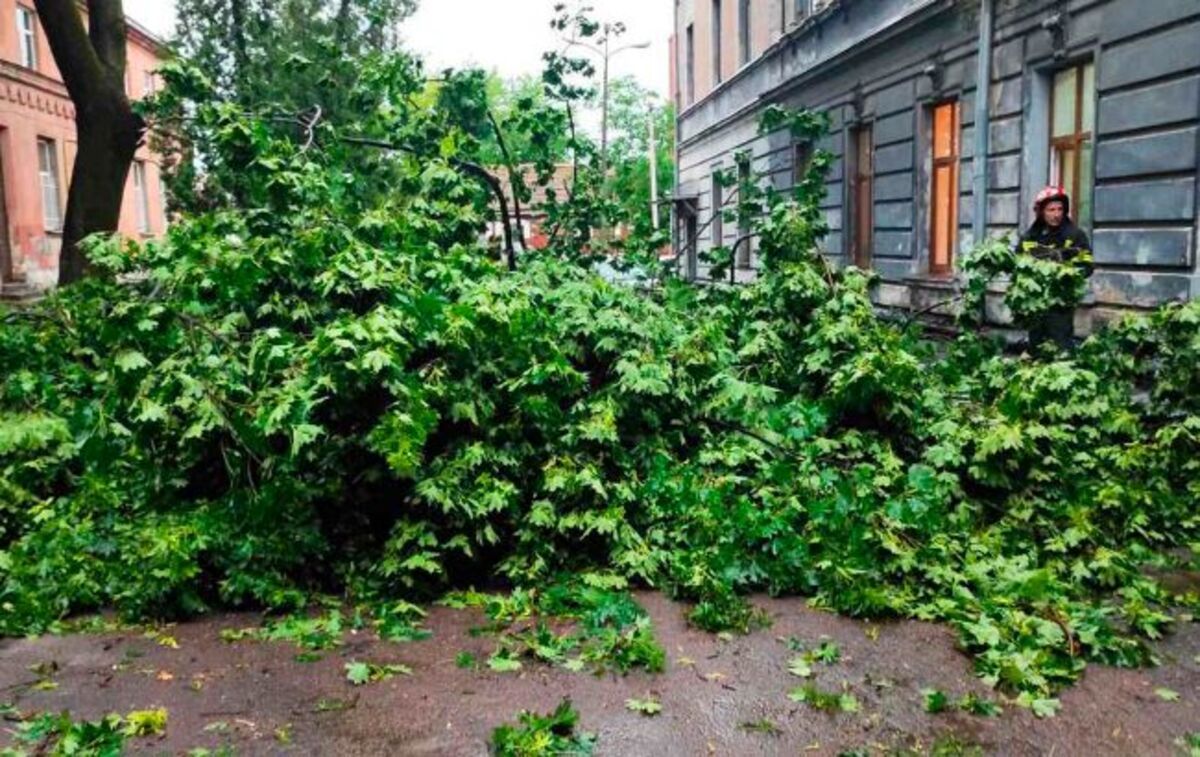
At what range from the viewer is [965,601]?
4863 millimetres

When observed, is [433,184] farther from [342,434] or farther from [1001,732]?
[1001,732]

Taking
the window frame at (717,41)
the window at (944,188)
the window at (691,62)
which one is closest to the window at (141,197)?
the window at (691,62)

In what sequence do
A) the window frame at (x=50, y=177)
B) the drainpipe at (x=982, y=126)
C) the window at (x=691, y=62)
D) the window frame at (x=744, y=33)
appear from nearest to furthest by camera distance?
the drainpipe at (x=982, y=126) → the window frame at (x=744, y=33) → the window frame at (x=50, y=177) → the window at (x=691, y=62)

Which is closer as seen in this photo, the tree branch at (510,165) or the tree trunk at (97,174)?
the tree branch at (510,165)

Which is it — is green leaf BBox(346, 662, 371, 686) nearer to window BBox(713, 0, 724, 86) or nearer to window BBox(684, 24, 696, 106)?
window BBox(713, 0, 724, 86)

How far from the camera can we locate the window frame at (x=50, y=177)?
24484mm

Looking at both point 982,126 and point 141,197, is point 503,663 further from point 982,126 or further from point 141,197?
point 141,197

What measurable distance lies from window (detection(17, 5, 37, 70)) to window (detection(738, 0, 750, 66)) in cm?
1619

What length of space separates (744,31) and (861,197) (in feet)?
23.7

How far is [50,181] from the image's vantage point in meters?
24.9

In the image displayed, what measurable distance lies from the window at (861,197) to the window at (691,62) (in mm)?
11827

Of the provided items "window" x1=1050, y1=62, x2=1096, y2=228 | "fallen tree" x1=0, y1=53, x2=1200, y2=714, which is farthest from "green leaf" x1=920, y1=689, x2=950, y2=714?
"window" x1=1050, y1=62, x2=1096, y2=228

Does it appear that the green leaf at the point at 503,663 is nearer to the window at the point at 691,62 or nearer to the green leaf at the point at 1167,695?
the green leaf at the point at 1167,695

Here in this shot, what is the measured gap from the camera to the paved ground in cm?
370
